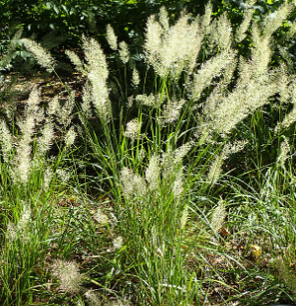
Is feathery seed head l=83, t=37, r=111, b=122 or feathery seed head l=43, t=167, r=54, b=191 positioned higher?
feathery seed head l=83, t=37, r=111, b=122

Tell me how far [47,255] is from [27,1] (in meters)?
3.16

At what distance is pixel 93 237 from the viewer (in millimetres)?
2277

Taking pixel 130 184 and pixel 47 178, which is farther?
pixel 47 178

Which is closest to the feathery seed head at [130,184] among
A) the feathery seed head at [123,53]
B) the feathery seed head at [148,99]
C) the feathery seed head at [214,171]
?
the feathery seed head at [214,171]

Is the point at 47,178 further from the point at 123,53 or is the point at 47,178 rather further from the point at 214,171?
the point at 123,53

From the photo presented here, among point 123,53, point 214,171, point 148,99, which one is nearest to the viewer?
point 214,171

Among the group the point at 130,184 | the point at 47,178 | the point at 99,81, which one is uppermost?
the point at 99,81

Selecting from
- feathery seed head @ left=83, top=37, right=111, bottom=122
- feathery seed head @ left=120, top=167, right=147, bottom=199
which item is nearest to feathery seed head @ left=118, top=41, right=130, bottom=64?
feathery seed head @ left=83, top=37, right=111, bottom=122

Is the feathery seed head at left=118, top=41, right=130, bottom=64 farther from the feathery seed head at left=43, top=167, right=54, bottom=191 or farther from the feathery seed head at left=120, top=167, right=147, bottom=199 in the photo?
the feathery seed head at left=120, top=167, right=147, bottom=199

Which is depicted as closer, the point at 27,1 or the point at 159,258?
the point at 159,258

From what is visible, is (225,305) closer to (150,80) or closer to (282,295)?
(282,295)

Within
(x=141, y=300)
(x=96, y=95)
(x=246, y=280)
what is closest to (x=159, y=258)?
(x=141, y=300)

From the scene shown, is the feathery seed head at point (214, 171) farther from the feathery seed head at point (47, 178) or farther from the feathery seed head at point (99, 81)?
the feathery seed head at point (47, 178)

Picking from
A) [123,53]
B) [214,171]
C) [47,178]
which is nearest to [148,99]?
[123,53]
